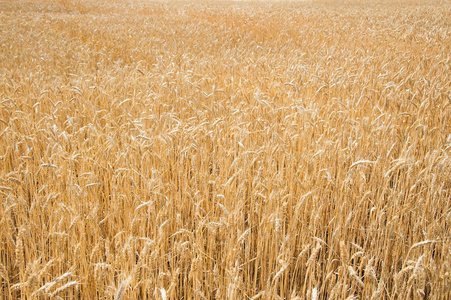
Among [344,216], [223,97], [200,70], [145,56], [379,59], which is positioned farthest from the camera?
[145,56]

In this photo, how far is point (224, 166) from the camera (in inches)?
82.0

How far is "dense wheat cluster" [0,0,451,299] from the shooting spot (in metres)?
1.28

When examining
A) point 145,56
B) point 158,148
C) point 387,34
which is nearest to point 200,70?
point 145,56

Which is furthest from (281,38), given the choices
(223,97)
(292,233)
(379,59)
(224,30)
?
(292,233)

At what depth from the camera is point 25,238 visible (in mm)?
1486

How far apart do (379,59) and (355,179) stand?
3.80 m

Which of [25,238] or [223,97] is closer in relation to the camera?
[25,238]

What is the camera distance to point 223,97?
366 cm

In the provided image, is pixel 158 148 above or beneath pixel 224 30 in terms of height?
beneath

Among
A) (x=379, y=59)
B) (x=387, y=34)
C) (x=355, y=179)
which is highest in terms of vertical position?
(x=387, y=34)

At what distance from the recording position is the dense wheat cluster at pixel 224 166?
1.28m

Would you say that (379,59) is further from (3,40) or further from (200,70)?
(3,40)

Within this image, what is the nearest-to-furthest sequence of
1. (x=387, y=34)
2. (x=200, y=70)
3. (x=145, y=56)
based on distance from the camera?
1. (x=200, y=70)
2. (x=145, y=56)
3. (x=387, y=34)

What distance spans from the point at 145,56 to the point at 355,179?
486cm
